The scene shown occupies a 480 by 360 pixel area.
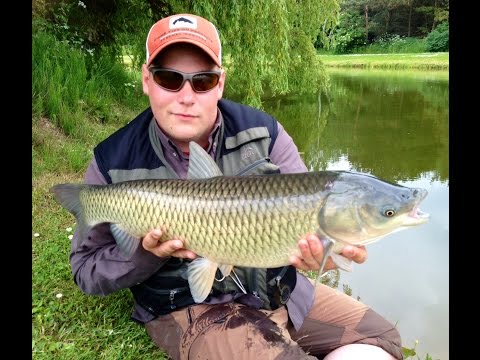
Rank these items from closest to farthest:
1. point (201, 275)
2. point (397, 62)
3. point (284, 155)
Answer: point (201, 275), point (284, 155), point (397, 62)

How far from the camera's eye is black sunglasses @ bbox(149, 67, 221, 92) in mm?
1509

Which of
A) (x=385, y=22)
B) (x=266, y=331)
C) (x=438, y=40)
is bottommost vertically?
(x=266, y=331)

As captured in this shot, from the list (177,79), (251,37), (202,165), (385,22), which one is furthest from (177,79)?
(385,22)

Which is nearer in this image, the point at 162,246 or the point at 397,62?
the point at 162,246

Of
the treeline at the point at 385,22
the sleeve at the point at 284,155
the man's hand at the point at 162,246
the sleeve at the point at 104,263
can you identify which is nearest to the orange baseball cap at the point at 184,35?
the sleeve at the point at 284,155

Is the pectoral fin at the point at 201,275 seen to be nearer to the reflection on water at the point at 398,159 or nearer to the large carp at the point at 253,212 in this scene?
the large carp at the point at 253,212

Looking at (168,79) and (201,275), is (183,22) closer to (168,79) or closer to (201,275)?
(168,79)

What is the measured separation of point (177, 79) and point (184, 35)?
14 centimetres

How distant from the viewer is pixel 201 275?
1364 millimetres

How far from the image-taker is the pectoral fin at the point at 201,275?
4.45 feet

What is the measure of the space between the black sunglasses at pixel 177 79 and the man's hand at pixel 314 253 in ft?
1.86

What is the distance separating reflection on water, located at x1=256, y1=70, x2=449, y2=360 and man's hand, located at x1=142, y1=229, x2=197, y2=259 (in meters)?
1.66

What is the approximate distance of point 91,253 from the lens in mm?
1619

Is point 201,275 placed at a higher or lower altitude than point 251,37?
lower
